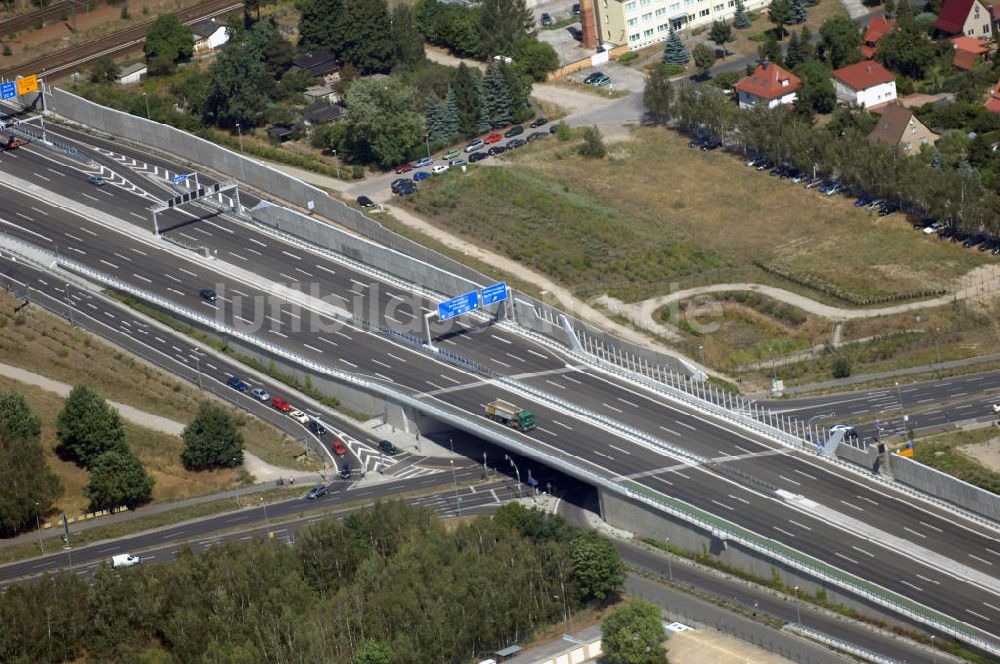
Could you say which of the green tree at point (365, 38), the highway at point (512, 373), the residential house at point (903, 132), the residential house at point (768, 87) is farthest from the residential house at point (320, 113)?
the residential house at point (903, 132)

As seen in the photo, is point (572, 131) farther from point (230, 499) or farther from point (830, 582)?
point (830, 582)

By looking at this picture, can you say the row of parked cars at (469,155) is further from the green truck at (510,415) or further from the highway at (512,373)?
the green truck at (510,415)

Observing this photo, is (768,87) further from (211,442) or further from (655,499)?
(211,442)

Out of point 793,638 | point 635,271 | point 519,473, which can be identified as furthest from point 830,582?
point 635,271

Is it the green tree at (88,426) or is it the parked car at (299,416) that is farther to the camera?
the parked car at (299,416)

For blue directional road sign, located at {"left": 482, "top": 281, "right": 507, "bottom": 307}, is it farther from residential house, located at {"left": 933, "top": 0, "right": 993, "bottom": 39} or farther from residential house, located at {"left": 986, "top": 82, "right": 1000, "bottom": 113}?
residential house, located at {"left": 933, "top": 0, "right": 993, "bottom": 39}

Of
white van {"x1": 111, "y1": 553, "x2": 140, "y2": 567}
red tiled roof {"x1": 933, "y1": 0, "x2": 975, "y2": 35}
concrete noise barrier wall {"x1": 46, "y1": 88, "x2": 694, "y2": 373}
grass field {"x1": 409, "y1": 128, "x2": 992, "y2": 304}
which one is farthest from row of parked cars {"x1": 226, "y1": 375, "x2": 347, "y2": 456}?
red tiled roof {"x1": 933, "y1": 0, "x2": 975, "y2": 35}

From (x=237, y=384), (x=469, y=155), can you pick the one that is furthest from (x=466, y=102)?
(x=237, y=384)
